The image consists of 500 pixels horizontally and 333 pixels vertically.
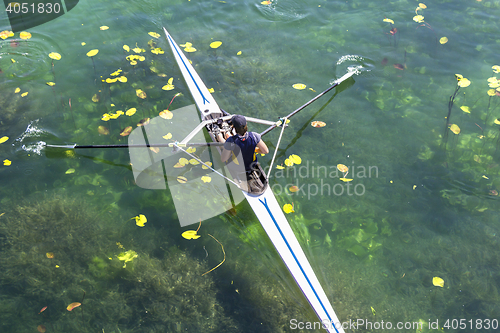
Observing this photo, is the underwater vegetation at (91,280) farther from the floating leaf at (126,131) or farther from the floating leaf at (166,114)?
the floating leaf at (166,114)

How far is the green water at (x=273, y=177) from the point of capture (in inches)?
169

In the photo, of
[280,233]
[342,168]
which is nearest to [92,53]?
[280,233]

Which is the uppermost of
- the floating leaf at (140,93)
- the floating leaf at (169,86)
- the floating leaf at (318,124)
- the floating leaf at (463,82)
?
the floating leaf at (463,82)

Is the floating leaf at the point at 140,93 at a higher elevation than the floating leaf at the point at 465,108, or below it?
below

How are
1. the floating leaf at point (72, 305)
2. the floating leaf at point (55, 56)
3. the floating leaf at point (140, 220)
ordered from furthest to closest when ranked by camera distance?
the floating leaf at point (55, 56), the floating leaf at point (140, 220), the floating leaf at point (72, 305)

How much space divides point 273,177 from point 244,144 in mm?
1204

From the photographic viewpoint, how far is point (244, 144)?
462 centimetres

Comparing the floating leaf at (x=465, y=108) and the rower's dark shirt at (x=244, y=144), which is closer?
the rower's dark shirt at (x=244, y=144)

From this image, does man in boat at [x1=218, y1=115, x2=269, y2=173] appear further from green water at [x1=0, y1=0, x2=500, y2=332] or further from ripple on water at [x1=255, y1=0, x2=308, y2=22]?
ripple on water at [x1=255, y1=0, x2=308, y2=22]

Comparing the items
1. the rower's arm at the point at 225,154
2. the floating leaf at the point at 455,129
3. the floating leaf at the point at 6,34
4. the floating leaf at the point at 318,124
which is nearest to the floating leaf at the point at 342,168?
the floating leaf at the point at 318,124

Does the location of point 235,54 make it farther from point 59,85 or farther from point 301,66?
point 59,85

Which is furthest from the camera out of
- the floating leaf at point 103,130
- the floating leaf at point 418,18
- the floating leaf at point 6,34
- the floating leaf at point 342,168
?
the floating leaf at point 418,18

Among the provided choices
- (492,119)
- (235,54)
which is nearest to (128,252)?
(235,54)

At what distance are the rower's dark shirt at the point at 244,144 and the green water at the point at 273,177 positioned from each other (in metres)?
0.98
